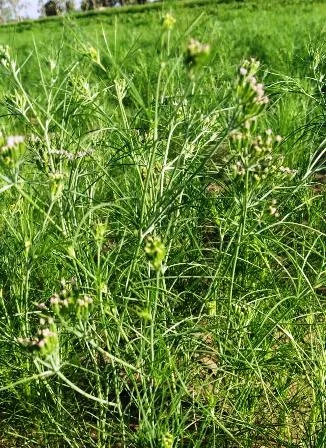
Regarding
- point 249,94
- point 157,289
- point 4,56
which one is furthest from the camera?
point 4,56

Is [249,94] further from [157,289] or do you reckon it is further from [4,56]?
[4,56]

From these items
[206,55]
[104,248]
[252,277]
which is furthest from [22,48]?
[206,55]

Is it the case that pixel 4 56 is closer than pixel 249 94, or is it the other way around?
pixel 249 94

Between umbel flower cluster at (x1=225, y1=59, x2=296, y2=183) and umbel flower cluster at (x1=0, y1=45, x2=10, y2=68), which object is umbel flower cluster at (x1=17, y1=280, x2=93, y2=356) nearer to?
umbel flower cluster at (x1=225, y1=59, x2=296, y2=183)

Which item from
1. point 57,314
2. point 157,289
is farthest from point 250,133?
point 57,314

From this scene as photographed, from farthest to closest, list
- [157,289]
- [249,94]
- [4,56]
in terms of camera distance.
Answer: [4,56] → [157,289] → [249,94]

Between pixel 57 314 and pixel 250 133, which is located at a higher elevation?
pixel 250 133

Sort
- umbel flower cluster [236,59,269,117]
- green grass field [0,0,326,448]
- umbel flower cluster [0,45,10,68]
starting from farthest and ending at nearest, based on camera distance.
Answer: umbel flower cluster [0,45,10,68], green grass field [0,0,326,448], umbel flower cluster [236,59,269,117]

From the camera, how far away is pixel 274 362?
146 centimetres

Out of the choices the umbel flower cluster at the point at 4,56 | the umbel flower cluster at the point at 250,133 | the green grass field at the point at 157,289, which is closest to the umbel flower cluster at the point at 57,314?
the green grass field at the point at 157,289

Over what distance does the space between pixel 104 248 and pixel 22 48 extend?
386 inches

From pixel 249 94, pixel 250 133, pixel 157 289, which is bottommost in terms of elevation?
pixel 157 289

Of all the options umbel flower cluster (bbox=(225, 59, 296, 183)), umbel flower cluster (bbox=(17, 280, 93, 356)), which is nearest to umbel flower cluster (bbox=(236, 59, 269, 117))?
umbel flower cluster (bbox=(225, 59, 296, 183))

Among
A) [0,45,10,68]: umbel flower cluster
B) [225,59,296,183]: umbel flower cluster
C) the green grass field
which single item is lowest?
the green grass field
